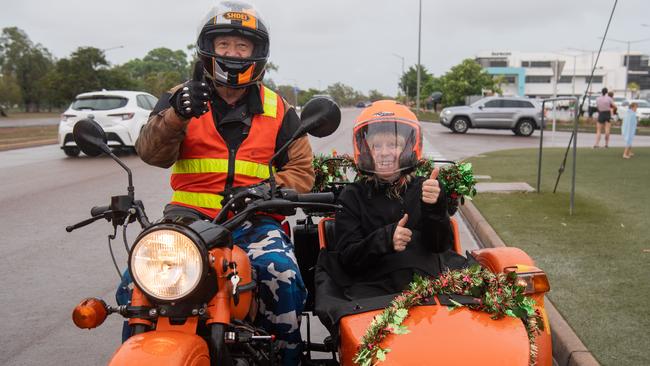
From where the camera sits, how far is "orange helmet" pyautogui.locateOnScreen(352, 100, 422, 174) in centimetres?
337

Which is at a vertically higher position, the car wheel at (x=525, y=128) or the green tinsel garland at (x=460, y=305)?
the green tinsel garland at (x=460, y=305)

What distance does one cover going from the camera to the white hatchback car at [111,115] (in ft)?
57.6

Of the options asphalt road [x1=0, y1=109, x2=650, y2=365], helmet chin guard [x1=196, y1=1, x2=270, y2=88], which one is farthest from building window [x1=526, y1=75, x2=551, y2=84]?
helmet chin guard [x1=196, y1=1, x2=270, y2=88]

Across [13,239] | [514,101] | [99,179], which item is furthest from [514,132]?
[13,239]

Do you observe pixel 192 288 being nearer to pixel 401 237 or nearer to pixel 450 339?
pixel 450 339

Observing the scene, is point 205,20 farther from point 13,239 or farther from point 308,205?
point 13,239

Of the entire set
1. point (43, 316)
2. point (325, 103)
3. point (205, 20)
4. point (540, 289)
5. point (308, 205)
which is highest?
point (205, 20)

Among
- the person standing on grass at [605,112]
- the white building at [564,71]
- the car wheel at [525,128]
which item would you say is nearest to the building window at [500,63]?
the white building at [564,71]

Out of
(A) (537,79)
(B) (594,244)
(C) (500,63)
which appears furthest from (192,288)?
(C) (500,63)

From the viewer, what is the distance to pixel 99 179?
44.3 ft

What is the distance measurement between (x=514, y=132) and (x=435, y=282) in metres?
28.4

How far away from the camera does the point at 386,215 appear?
3.39m

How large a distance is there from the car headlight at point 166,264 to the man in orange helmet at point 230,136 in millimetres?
931

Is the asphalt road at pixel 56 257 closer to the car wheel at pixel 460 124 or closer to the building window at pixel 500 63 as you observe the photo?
the car wheel at pixel 460 124
